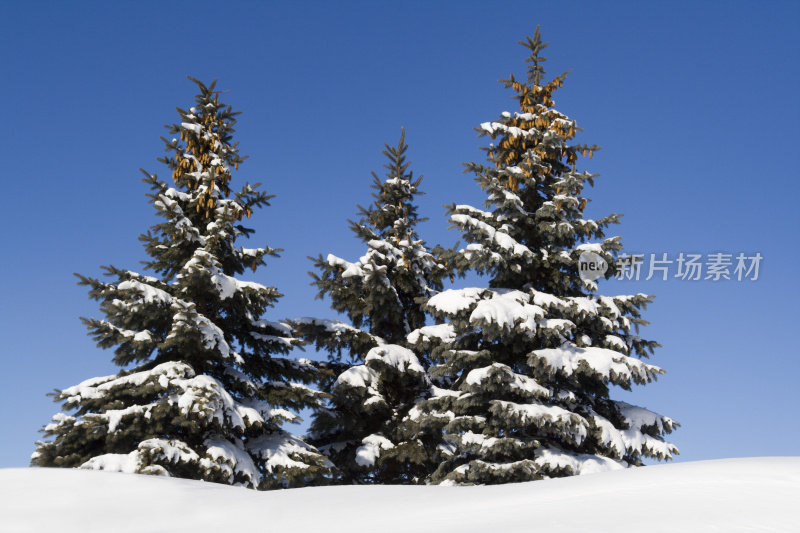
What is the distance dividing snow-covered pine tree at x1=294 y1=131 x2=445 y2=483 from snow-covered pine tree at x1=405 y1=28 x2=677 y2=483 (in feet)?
4.47

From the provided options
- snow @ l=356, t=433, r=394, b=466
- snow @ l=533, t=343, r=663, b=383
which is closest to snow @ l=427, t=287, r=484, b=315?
snow @ l=533, t=343, r=663, b=383

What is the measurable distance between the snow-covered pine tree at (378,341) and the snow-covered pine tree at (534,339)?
1.36 m

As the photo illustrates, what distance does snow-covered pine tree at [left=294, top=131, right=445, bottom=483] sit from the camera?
603 inches

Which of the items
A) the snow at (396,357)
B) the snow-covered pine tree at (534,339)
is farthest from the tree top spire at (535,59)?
the snow at (396,357)

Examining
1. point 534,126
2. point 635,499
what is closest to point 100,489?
point 635,499

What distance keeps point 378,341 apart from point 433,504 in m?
11.5

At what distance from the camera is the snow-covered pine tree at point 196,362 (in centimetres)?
1181

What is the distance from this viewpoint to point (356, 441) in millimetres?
16031

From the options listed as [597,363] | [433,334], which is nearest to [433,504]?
[597,363]

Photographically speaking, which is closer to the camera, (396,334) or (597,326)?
(597,326)

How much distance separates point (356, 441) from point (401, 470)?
4.44 feet

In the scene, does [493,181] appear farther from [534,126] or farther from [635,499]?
[635,499]

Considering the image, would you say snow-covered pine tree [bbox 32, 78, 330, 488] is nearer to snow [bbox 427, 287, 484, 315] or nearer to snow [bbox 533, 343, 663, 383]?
snow [bbox 427, 287, 484, 315]

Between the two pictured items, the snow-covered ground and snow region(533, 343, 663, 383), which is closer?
the snow-covered ground
